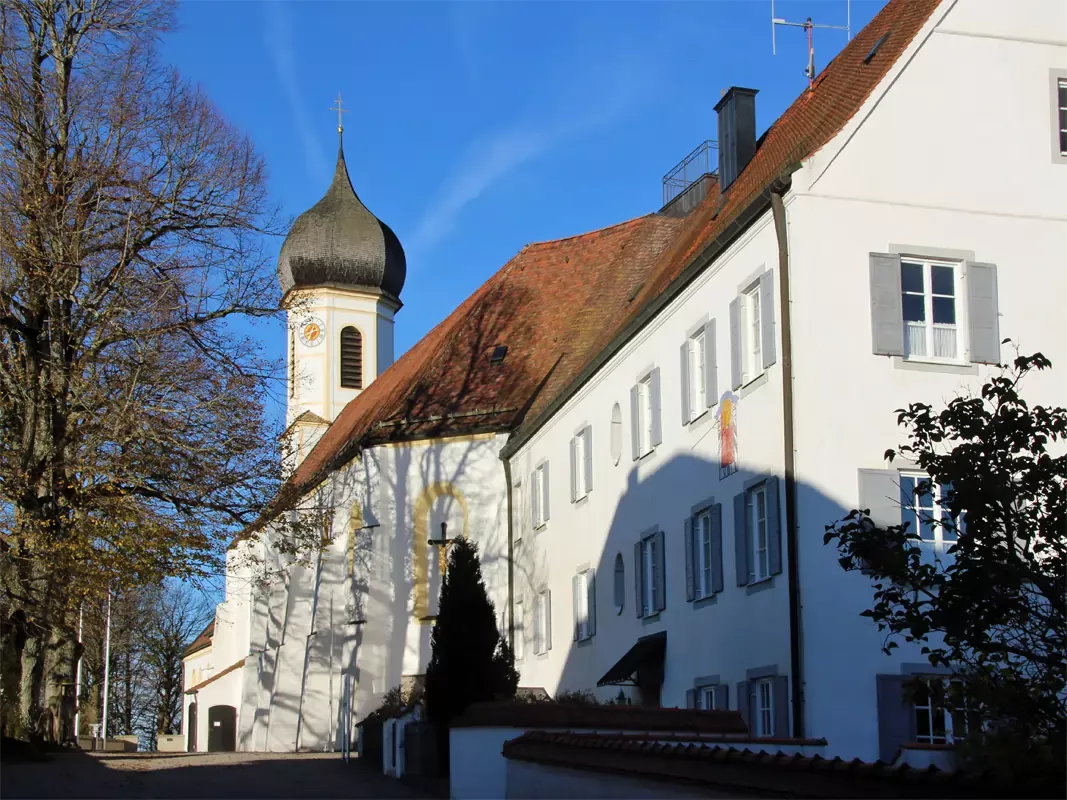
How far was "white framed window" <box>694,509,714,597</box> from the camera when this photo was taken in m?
20.6

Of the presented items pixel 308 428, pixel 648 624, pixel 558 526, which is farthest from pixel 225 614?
pixel 648 624

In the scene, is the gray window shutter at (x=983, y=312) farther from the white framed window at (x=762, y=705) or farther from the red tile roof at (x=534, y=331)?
the red tile roof at (x=534, y=331)

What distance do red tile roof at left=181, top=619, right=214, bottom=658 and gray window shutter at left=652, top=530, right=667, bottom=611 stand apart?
4686 cm

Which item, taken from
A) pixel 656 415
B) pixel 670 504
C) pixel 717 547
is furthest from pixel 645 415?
pixel 717 547

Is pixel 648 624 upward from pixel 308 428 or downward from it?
downward

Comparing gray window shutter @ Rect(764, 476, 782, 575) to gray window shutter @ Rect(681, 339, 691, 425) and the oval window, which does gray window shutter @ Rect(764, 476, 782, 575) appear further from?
the oval window

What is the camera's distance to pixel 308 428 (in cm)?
5106

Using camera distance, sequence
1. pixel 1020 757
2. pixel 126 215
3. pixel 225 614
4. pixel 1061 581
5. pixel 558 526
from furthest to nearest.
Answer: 1. pixel 225 614
2. pixel 558 526
3. pixel 126 215
4. pixel 1061 581
5. pixel 1020 757

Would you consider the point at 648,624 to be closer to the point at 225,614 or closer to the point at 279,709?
the point at 279,709

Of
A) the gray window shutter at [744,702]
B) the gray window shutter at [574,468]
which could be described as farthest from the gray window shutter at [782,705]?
the gray window shutter at [574,468]

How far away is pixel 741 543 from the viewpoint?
19188 mm

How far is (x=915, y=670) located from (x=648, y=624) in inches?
252

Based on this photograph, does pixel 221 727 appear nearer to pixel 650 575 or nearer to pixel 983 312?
pixel 650 575

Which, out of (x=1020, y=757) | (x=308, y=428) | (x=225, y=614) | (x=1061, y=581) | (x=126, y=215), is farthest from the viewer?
(x=225, y=614)
